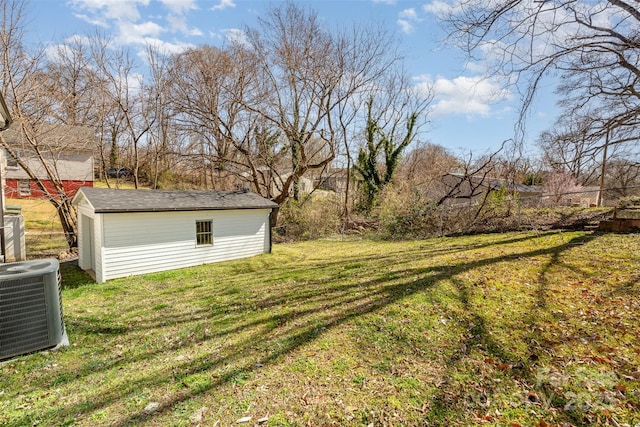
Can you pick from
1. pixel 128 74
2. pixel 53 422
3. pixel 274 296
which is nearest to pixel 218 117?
pixel 128 74

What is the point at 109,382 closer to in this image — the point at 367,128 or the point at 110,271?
the point at 110,271

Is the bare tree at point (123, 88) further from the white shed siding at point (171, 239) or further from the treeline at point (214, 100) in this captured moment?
the white shed siding at point (171, 239)

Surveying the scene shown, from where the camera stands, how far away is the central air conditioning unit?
356 centimetres

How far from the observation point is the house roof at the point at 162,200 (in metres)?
8.59

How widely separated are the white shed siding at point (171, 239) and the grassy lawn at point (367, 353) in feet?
6.95

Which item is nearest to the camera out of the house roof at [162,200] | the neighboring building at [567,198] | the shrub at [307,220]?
the house roof at [162,200]

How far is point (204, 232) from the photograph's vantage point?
10.4 metres

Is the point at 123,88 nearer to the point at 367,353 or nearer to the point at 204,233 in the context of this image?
the point at 204,233

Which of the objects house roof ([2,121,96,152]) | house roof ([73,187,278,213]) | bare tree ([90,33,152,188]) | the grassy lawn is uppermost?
bare tree ([90,33,152,188])

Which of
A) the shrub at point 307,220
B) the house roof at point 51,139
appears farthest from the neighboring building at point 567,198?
the house roof at point 51,139

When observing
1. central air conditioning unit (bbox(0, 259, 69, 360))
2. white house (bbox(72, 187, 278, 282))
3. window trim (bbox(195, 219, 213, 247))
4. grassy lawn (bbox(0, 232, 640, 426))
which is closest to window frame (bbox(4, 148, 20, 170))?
white house (bbox(72, 187, 278, 282))

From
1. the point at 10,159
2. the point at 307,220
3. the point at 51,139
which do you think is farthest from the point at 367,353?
the point at 10,159

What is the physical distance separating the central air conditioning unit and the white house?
4.77m

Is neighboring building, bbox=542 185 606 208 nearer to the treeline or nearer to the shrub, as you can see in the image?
the treeline
